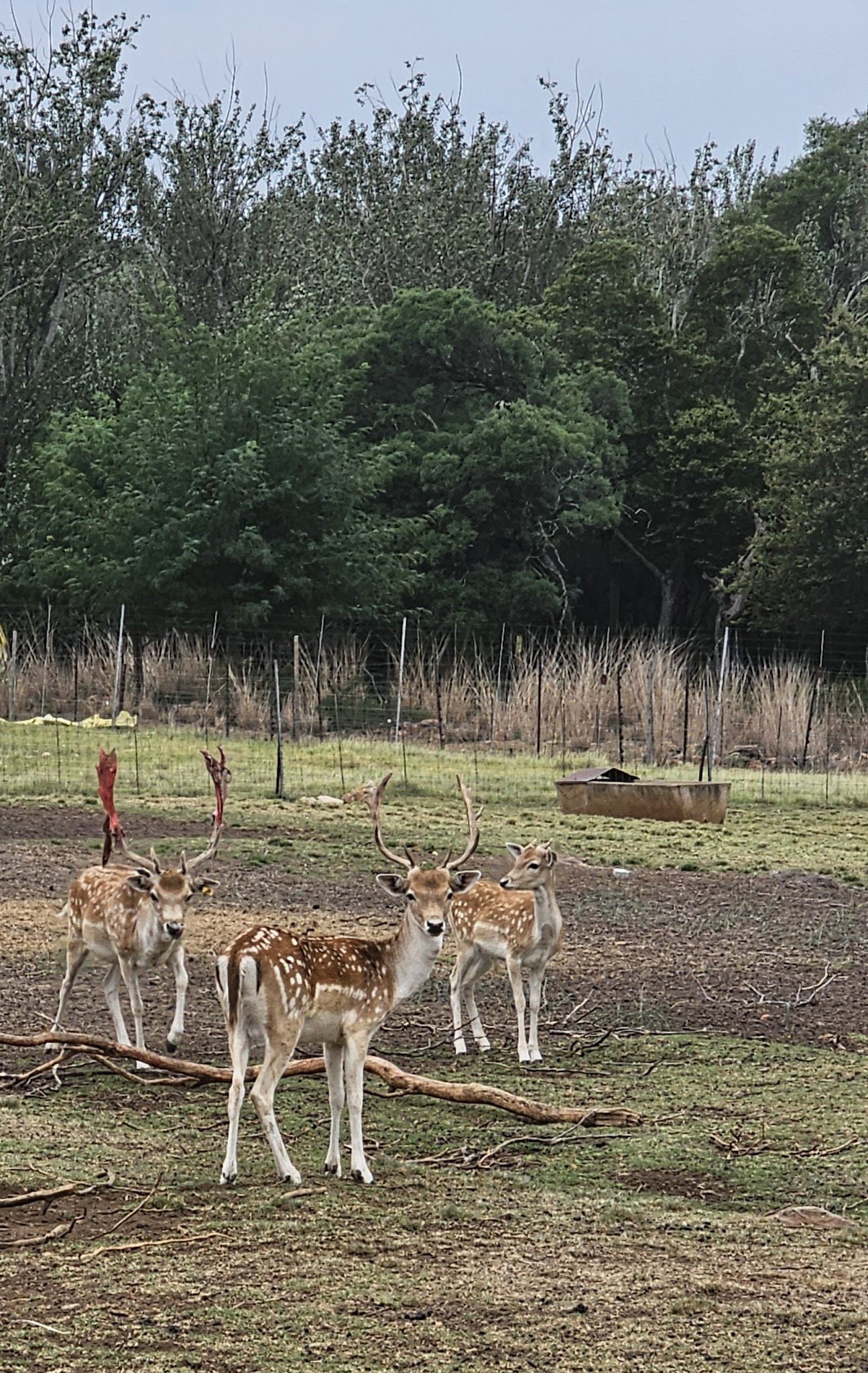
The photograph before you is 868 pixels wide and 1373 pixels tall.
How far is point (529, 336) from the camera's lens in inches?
1280

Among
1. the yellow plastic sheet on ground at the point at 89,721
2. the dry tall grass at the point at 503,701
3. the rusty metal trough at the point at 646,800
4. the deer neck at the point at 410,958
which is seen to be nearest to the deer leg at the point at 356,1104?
the deer neck at the point at 410,958

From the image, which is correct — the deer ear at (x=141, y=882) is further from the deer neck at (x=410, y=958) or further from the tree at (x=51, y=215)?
the tree at (x=51, y=215)

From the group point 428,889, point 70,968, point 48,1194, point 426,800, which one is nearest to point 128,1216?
point 48,1194

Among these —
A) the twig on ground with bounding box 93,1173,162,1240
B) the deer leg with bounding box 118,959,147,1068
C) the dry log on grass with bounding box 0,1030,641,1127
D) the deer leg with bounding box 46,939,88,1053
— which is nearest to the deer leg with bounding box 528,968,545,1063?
the dry log on grass with bounding box 0,1030,641,1127

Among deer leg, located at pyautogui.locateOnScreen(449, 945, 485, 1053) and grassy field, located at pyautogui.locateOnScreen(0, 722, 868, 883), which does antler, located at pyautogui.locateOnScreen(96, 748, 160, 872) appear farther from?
grassy field, located at pyautogui.locateOnScreen(0, 722, 868, 883)

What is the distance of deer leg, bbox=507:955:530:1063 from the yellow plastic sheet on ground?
40.1 ft

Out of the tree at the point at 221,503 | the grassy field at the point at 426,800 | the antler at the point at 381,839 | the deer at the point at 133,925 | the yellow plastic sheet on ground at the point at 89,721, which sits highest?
the tree at the point at 221,503

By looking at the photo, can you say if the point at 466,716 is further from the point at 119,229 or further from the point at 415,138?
the point at 415,138

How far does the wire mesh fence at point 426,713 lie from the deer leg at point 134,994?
32.9 feet

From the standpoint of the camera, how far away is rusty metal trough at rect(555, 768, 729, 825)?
50.4ft

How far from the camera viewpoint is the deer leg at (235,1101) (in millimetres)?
5203

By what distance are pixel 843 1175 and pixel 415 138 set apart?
1595 inches

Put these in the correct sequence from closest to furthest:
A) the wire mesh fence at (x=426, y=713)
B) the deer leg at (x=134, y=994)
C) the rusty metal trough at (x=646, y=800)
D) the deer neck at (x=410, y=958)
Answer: the deer neck at (x=410, y=958)
the deer leg at (x=134, y=994)
the rusty metal trough at (x=646, y=800)
the wire mesh fence at (x=426, y=713)

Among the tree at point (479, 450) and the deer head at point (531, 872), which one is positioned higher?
the tree at point (479, 450)
